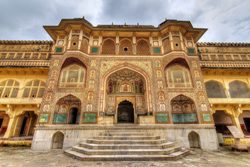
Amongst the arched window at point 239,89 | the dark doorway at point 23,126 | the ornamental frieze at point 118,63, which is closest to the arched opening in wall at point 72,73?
the ornamental frieze at point 118,63

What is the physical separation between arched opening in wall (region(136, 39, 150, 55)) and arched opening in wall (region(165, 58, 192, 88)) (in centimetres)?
275

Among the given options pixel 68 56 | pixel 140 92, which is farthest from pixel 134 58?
pixel 68 56

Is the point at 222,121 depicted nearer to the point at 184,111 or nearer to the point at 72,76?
the point at 184,111

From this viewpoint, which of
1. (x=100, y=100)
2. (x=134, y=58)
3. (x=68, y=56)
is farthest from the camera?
(x=134, y=58)

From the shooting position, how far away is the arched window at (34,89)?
14.3 metres

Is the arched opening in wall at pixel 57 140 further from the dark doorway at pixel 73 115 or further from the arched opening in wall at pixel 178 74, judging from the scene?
the arched opening in wall at pixel 178 74

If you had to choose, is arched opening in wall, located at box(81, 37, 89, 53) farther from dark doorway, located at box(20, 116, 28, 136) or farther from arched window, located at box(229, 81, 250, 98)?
arched window, located at box(229, 81, 250, 98)

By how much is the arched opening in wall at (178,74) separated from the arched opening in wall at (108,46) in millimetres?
5809

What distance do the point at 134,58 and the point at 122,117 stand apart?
6.32m

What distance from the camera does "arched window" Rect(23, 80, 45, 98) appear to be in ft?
47.0

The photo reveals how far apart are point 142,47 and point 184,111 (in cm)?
759

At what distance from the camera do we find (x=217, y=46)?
17203 mm

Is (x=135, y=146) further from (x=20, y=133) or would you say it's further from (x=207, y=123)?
(x=20, y=133)

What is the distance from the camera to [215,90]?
14641 mm
